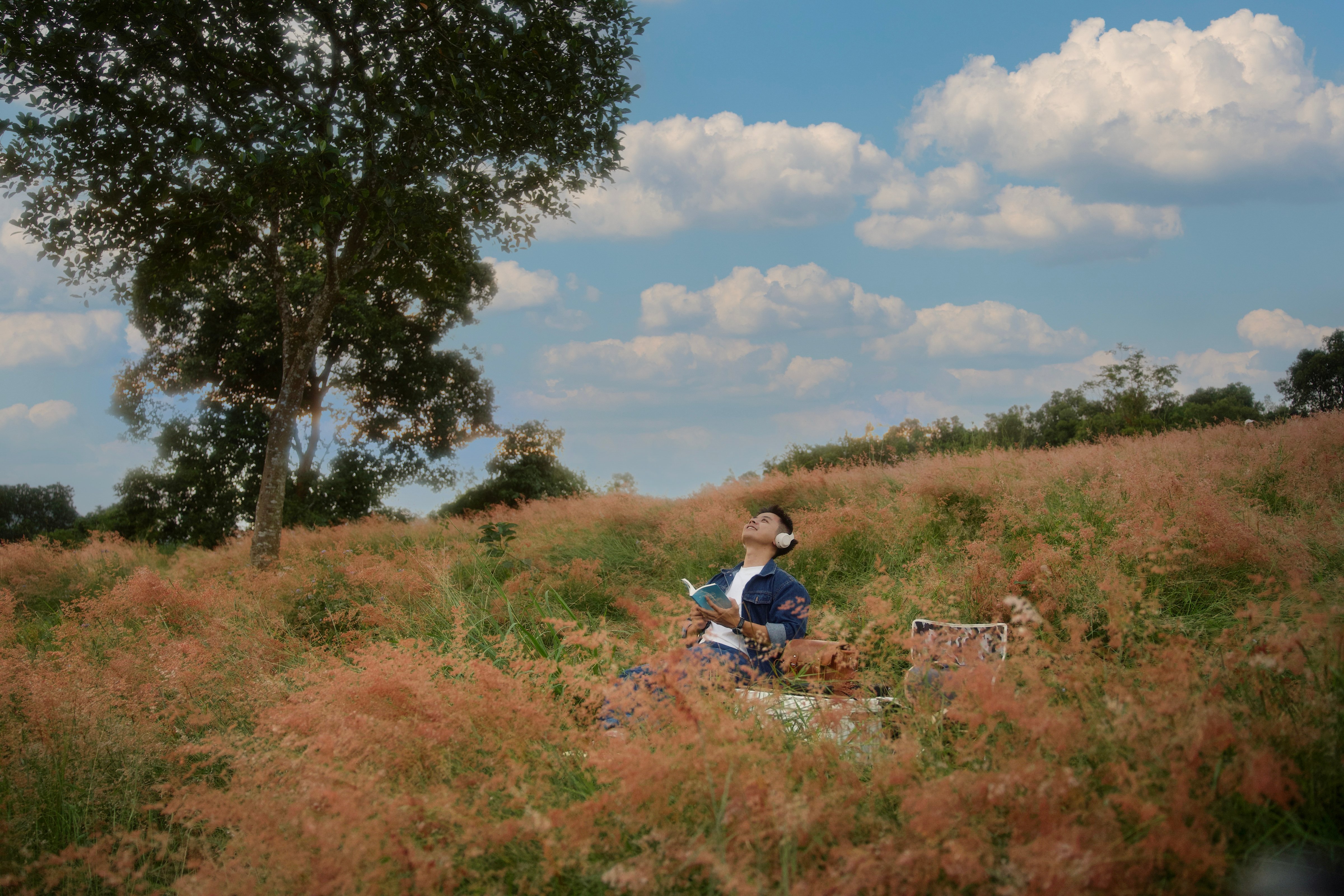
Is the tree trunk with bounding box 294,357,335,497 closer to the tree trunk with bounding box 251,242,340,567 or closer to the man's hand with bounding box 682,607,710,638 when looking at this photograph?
Answer: the tree trunk with bounding box 251,242,340,567

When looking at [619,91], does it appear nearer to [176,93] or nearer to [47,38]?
[176,93]

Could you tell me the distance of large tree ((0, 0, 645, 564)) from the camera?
8375mm

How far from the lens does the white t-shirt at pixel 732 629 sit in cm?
436

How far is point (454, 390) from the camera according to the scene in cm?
1858

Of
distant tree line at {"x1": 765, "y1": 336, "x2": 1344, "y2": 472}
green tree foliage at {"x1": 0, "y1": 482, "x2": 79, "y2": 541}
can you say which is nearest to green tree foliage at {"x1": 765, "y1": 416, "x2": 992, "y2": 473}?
distant tree line at {"x1": 765, "y1": 336, "x2": 1344, "y2": 472}

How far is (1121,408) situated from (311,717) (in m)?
26.4

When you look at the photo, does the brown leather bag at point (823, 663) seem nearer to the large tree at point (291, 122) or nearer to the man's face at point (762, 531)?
the man's face at point (762, 531)

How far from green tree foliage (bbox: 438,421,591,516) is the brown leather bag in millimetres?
15053

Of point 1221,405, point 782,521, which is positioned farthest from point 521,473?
point 1221,405

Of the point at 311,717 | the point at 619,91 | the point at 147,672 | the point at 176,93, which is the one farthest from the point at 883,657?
the point at 176,93

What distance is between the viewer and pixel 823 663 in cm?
350

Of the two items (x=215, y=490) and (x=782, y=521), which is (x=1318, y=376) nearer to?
(x=782, y=521)

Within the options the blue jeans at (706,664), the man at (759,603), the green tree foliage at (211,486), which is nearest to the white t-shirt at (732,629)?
the man at (759,603)

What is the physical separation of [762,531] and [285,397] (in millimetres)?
8071
